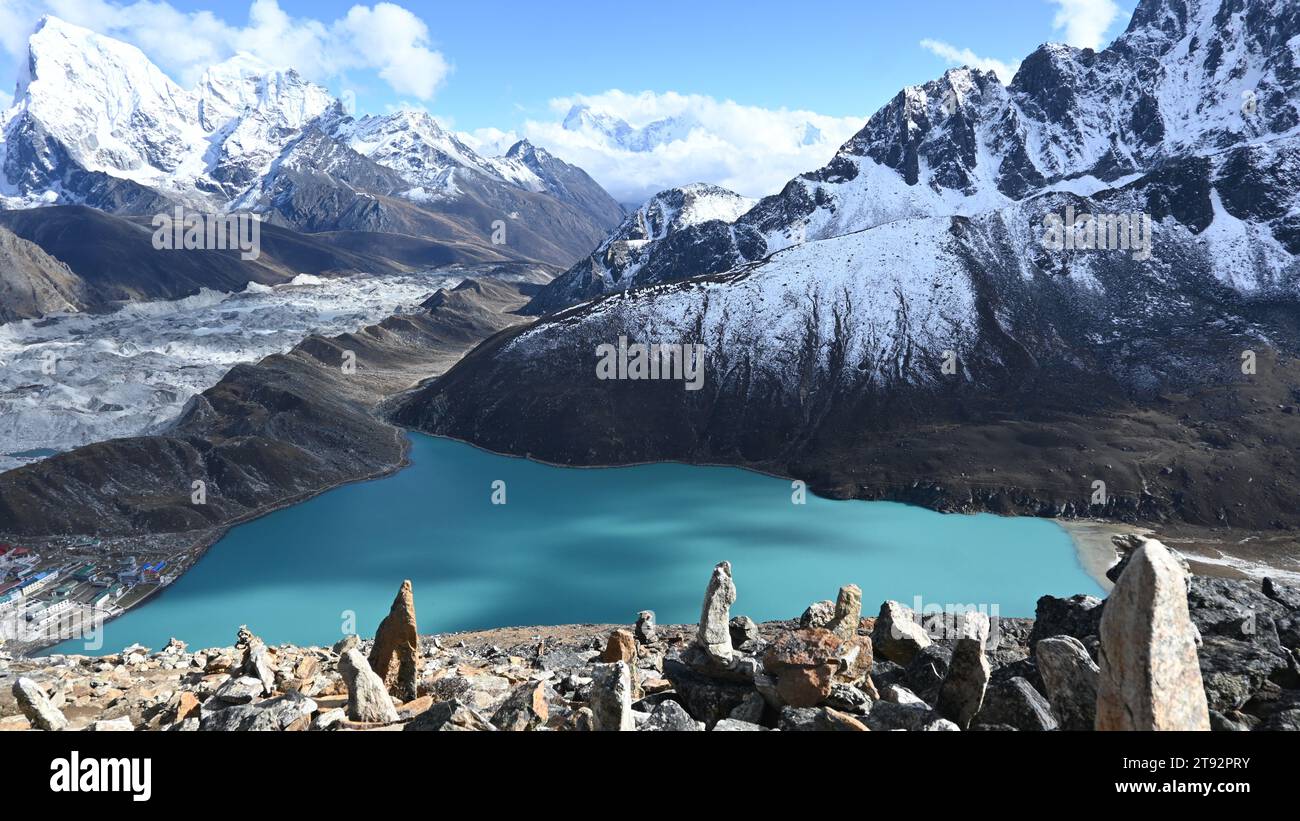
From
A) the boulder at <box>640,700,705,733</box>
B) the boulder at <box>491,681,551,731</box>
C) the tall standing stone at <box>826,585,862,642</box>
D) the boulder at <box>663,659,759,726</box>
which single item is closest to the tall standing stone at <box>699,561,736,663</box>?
the boulder at <box>663,659,759,726</box>

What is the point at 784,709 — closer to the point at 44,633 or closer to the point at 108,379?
the point at 44,633

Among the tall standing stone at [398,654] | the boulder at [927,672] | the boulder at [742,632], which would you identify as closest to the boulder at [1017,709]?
the boulder at [927,672]

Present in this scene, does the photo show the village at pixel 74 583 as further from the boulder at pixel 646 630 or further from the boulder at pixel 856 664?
the boulder at pixel 856 664

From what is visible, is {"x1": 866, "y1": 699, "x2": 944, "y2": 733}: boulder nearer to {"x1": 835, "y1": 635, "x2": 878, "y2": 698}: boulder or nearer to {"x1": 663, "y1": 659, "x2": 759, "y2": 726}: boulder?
{"x1": 835, "y1": 635, "x2": 878, "y2": 698}: boulder

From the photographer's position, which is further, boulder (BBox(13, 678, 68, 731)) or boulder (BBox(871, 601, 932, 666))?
boulder (BBox(871, 601, 932, 666))

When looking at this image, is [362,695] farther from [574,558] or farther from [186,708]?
[574,558]
